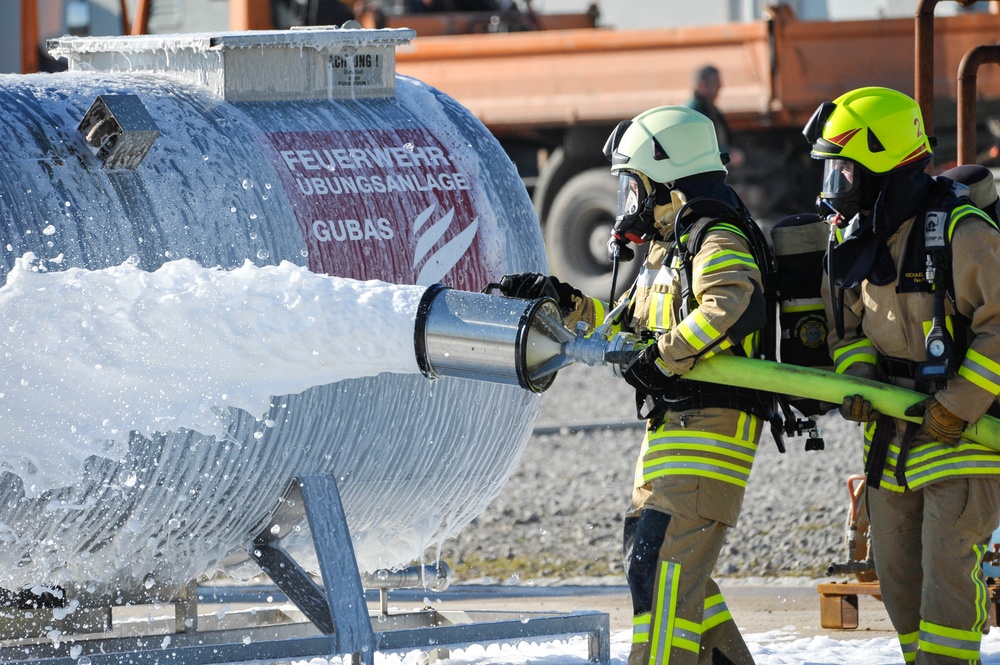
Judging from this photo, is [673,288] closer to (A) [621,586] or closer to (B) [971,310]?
(B) [971,310]

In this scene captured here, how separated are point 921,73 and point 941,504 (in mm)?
2127

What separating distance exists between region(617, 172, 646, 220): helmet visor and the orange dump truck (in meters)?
7.74

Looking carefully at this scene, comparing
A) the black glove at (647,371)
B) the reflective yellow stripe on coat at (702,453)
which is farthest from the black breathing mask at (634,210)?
the reflective yellow stripe on coat at (702,453)

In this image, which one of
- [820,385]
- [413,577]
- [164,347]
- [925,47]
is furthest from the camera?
[925,47]

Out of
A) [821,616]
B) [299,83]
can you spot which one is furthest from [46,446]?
[821,616]

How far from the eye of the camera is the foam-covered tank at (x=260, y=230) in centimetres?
427

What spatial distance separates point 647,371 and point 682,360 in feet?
0.33

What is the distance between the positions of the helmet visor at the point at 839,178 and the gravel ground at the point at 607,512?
2.57 meters

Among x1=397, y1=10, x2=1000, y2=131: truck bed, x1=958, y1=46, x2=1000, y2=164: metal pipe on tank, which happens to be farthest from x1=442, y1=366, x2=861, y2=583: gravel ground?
x1=397, y1=10, x2=1000, y2=131: truck bed

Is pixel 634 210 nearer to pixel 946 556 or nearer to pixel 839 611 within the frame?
pixel 946 556

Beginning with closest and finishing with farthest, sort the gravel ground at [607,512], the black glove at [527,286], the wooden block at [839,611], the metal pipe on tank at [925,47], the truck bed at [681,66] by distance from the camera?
the black glove at [527,286]
the wooden block at [839,611]
the metal pipe on tank at [925,47]
the gravel ground at [607,512]
the truck bed at [681,66]

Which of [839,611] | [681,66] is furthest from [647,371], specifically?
[681,66]

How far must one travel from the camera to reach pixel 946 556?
14.3ft

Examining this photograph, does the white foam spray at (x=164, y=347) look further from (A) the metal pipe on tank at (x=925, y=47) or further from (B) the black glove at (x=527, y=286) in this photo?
(A) the metal pipe on tank at (x=925, y=47)
